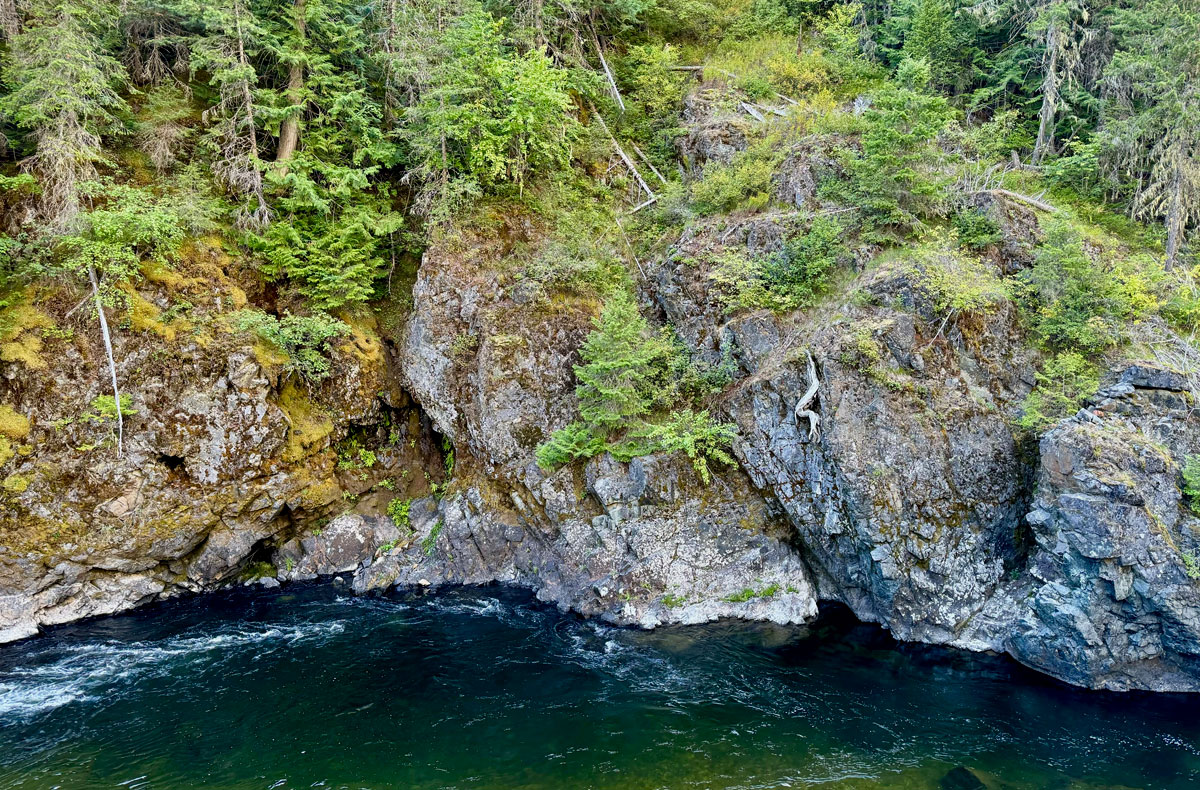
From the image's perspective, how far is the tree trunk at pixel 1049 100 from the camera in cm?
1683

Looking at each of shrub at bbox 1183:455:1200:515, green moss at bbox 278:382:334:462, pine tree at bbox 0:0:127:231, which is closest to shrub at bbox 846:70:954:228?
shrub at bbox 1183:455:1200:515

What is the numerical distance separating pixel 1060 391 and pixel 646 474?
877 cm

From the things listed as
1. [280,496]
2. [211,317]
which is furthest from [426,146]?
[280,496]

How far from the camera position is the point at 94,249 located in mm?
13062

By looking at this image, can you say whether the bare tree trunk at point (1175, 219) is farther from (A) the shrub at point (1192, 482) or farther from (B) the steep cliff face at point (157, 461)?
(B) the steep cliff face at point (157, 461)

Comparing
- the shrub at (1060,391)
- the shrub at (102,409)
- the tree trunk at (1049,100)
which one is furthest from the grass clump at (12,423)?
the tree trunk at (1049,100)

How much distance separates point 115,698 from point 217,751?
291 cm

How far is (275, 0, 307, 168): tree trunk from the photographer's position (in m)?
16.2

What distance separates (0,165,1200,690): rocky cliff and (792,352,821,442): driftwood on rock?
6cm

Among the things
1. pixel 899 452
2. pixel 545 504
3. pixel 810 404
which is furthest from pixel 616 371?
pixel 899 452

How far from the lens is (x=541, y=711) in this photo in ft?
32.4

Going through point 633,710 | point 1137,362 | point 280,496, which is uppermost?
Answer: point 1137,362

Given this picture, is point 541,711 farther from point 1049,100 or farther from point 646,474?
point 1049,100

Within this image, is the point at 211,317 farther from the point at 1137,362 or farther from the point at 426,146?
the point at 1137,362
